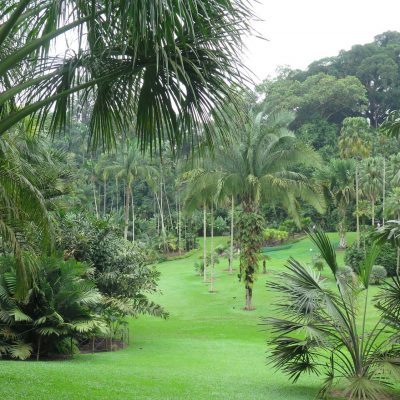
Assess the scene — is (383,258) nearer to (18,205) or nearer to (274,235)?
(274,235)

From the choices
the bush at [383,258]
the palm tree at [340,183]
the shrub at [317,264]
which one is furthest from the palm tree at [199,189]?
the palm tree at [340,183]

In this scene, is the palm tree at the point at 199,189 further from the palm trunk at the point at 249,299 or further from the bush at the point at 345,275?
the bush at the point at 345,275

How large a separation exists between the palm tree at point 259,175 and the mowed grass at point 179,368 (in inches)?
132

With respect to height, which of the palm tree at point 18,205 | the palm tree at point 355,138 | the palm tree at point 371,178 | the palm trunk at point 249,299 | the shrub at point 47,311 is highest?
the palm tree at point 355,138

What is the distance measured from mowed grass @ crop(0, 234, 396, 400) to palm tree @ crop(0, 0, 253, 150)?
3595 millimetres

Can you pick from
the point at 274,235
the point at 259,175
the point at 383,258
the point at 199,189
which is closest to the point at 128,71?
the point at 259,175

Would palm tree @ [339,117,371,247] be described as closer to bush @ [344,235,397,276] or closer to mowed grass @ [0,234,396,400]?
bush @ [344,235,397,276]

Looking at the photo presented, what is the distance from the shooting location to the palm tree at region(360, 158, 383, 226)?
44031 mm

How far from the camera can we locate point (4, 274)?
1227 cm

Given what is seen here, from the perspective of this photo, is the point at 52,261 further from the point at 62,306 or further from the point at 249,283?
the point at 249,283

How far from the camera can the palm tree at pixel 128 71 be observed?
4.93 metres

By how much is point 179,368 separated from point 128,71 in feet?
26.5

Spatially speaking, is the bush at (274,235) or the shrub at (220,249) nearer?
the shrub at (220,249)

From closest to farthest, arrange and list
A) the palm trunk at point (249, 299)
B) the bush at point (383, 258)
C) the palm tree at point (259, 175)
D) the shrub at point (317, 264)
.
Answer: the palm tree at point (259, 175)
the palm trunk at point (249, 299)
the shrub at point (317, 264)
the bush at point (383, 258)
